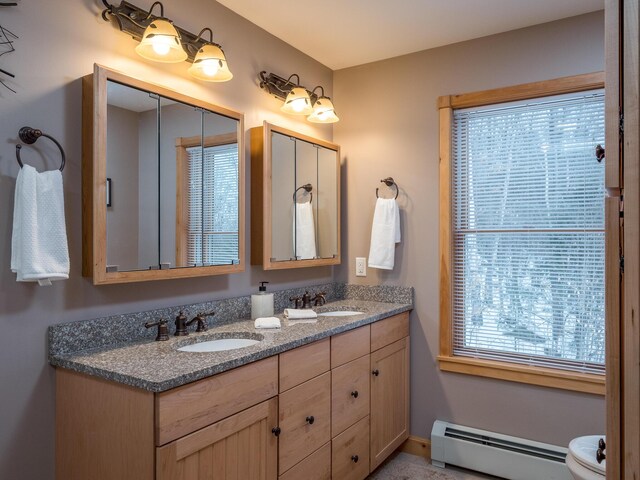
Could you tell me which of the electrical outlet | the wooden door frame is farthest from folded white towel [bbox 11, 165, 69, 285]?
the electrical outlet

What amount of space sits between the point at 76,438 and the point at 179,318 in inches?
22.6

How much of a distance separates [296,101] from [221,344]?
4.66 feet

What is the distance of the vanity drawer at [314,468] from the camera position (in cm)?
190

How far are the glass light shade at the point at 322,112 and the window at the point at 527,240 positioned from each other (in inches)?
29.2

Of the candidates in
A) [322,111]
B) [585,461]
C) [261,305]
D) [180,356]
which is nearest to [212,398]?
[180,356]

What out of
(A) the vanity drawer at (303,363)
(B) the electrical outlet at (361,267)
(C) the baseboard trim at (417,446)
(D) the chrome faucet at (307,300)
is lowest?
(C) the baseboard trim at (417,446)

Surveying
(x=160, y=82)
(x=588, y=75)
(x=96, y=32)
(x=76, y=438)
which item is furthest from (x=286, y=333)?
(x=588, y=75)

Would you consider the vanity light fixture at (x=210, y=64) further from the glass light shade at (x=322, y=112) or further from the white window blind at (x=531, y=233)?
the white window blind at (x=531, y=233)

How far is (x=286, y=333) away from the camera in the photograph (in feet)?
6.63

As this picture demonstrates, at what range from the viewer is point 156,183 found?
1932 millimetres

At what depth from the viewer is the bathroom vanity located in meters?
1.39

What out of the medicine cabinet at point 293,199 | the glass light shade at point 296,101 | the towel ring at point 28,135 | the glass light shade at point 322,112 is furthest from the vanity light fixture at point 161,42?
the glass light shade at point 322,112

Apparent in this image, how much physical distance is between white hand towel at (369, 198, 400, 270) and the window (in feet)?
1.05

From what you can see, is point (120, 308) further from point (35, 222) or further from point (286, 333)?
point (286, 333)
